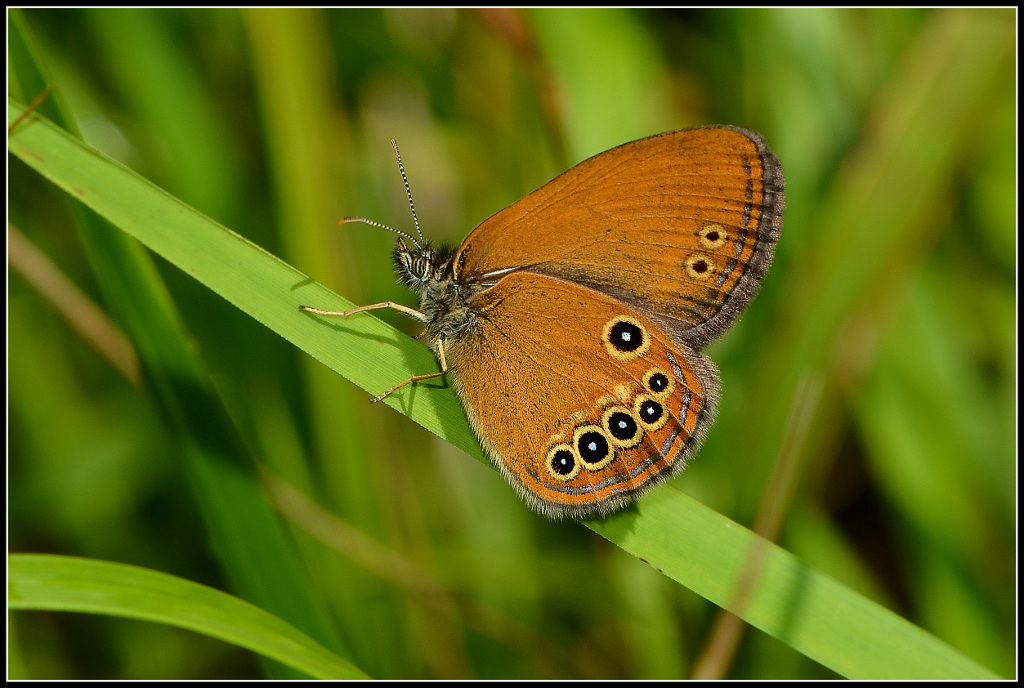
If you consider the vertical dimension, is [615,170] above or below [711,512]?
above

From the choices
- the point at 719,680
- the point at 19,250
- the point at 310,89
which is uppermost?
the point at 310,89

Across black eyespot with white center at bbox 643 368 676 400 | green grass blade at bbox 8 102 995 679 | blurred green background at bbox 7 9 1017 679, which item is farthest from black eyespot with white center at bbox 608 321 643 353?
blurred green background at bbox 7 9 1017 679

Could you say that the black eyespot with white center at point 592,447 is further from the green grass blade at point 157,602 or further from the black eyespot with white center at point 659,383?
the green grass blade at point 157,602

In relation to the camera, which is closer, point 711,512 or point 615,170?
point 711,512

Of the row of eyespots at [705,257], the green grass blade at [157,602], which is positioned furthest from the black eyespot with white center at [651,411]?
the green grass blade at [157,602]

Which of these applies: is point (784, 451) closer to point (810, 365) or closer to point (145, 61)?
point (810, 365)

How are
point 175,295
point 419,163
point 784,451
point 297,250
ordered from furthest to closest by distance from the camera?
point 419,163, point 175,295, point 297,250, point 784,451

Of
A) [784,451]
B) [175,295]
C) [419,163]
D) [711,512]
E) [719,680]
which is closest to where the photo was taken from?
[711,512]

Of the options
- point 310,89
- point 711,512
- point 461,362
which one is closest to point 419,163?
point 310,89
